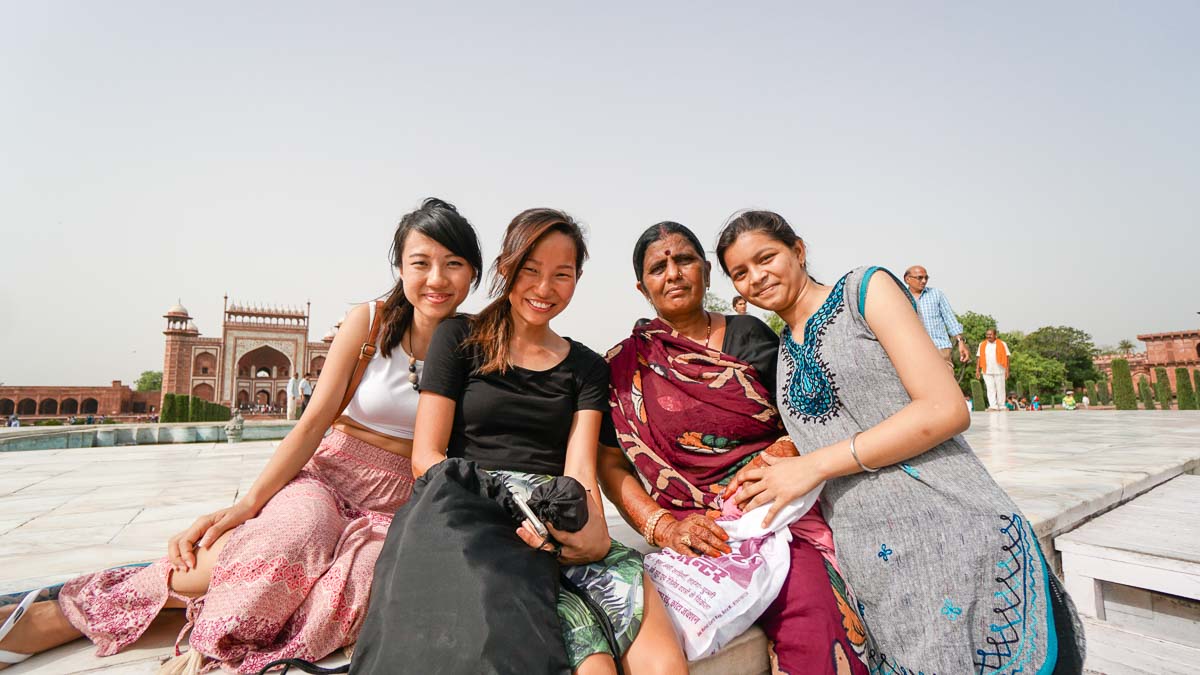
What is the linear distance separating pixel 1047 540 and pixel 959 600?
4.80ft

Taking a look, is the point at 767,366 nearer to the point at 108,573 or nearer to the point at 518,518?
the point at 518,518

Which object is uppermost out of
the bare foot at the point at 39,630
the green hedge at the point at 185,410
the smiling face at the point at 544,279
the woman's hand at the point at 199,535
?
the smiling face at the point at 544,279

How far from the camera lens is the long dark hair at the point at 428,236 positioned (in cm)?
200

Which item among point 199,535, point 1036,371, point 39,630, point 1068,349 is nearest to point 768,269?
point 199,535

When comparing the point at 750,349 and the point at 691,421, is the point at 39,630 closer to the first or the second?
the point at 691,421

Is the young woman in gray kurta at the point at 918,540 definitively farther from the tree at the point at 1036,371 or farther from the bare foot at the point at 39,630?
the tree at the point at 1036,371

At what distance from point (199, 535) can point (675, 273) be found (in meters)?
1.64

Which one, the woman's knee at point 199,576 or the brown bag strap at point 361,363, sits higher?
the brown bag strap at point 361,363

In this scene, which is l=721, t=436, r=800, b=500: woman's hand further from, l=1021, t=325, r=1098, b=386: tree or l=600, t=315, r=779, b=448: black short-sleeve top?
l=1021, t=325, r=1098, b=386: tree

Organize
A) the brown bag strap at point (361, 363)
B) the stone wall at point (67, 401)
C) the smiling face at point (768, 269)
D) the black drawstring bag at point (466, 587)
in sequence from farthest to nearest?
1. the stone wall at point (67, 401)
2. the brown bag strap at point (361, 363)
3. the smiling face at point (768, 269)
4. the black drawstring bag at point (466, 587)

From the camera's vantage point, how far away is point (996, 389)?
11.1 m

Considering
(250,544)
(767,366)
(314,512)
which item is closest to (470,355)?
(314,512)

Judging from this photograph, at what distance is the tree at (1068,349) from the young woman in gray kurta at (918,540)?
4693 centimetres

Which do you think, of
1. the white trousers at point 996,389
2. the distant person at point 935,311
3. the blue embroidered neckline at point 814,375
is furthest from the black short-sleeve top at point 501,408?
the white trousers at point 996,389
